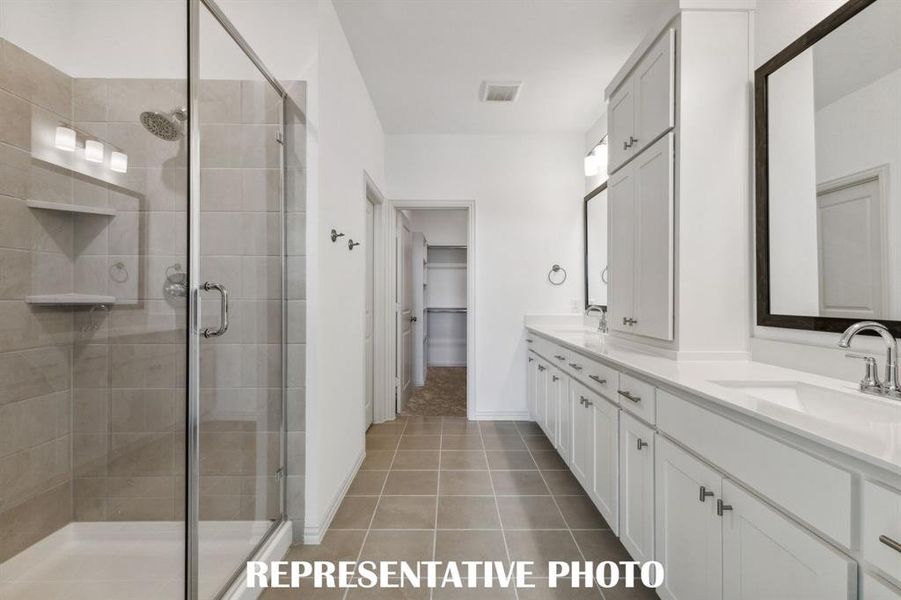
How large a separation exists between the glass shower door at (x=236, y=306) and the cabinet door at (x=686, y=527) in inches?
62.5

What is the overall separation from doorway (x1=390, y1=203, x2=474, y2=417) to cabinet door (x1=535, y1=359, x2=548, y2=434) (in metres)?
0.71

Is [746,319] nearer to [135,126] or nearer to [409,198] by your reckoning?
[135,126]

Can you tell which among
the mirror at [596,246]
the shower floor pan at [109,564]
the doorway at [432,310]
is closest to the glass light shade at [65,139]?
the shower floor pan at [109,564]

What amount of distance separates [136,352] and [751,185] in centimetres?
248

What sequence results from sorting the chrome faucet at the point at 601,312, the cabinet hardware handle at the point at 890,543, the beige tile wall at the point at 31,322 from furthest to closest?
the chrome faucet at the point at 601,312 < the beige tile wall at the point at 31,322 < the cabinet hardware handle at the point at 890,543

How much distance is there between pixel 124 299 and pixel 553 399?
2.48m

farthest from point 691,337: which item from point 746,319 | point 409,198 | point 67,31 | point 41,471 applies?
point 409,198

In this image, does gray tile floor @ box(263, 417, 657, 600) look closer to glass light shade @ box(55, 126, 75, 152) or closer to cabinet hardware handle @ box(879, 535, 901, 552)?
cabinet hardware handle @ box(879, 535, 901, 552)

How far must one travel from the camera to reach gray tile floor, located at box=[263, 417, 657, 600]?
1832 millimetres

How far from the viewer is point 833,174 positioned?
4.62 ft

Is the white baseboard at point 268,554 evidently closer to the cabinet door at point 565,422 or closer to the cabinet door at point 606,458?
the cabinet door at point 606,458

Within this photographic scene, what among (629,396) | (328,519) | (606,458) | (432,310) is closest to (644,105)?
(629,396)

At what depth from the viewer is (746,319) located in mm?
1811

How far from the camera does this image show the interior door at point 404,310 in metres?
4.04
